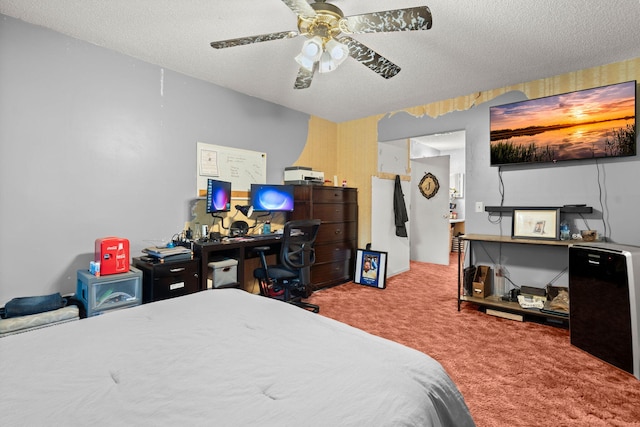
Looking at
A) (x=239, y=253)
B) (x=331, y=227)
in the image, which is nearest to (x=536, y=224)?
(x=331, y=227)

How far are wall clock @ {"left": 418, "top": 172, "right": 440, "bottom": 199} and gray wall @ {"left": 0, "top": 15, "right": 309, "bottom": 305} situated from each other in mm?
4243

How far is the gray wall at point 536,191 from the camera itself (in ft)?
9.46

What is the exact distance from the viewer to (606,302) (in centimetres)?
228

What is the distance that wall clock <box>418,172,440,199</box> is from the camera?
5.99 metres

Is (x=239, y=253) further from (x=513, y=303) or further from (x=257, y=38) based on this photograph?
(x=513, y=303)

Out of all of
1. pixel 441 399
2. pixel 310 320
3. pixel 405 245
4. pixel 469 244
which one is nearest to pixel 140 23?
pixel 310 320

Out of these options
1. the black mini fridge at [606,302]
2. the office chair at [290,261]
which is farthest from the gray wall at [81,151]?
the black mini fridge at [606,302]

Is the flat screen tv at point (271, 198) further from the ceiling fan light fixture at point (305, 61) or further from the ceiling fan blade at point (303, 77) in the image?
the ceiling fan light fixture at point (305, 61)

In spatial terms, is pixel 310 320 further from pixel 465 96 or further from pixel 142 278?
pixel 465 96

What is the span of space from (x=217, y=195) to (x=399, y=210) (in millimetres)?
2970

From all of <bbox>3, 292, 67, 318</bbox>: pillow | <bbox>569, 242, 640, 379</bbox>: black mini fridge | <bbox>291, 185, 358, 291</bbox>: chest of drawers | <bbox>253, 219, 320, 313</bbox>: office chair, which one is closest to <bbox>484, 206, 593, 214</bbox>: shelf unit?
<bbox>569, 242, 640, 379</bbox>: black mini fridge

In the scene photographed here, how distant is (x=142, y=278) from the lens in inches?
103

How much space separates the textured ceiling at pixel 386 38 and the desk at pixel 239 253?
1.76m

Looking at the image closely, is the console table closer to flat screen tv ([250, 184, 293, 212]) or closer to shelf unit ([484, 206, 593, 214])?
shelf unit ([484, 206, 593, 214])
